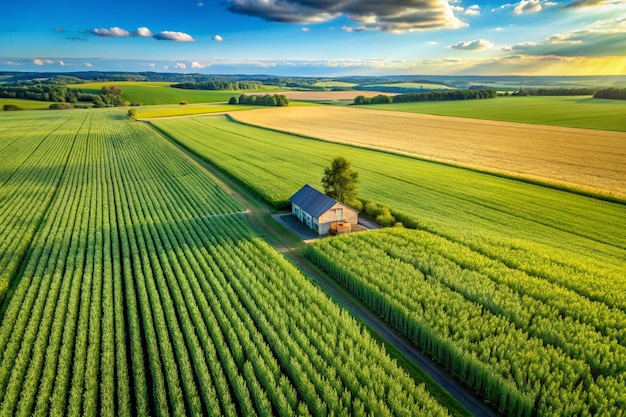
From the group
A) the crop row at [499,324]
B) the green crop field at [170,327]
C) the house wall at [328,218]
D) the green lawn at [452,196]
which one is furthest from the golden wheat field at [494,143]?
the green crop field at [170,327]

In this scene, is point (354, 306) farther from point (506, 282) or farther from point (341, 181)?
point (341, 181)

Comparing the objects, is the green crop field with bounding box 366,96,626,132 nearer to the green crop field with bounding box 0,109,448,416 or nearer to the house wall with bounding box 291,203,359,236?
the house wall with bounding box 291,203,359,236

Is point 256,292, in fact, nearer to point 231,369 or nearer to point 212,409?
point 231,369

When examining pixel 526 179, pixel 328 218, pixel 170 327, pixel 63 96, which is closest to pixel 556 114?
pixel 526 179

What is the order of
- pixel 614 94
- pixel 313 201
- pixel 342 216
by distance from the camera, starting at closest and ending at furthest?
pixel 342 216 → pixel 313 201 → pixel 614 94

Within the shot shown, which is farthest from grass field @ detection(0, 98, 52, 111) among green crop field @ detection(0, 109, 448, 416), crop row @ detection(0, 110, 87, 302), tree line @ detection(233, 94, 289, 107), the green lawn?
green crop field @ detection(0, 109, 448, 416)

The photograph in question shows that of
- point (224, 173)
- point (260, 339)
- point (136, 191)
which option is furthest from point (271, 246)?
point (224, 173)

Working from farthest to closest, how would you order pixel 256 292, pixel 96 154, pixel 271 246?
pixel 96 154 < pixel 271 246 < pixel 256 292
